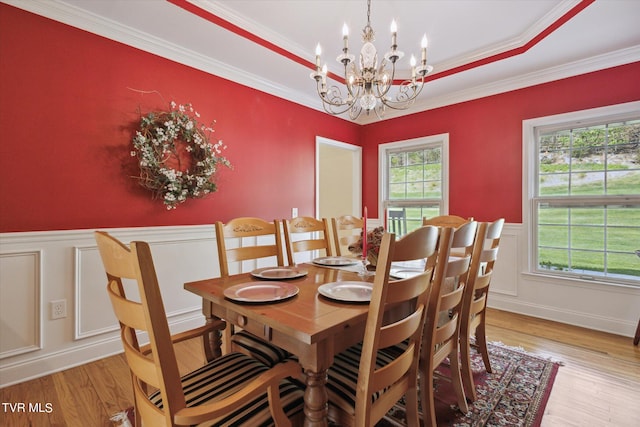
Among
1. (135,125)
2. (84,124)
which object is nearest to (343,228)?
(135,125)

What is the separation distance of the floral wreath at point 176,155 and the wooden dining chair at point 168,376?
1.61 metres

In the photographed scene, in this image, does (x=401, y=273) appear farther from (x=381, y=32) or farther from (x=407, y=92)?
(x=407, y=92)

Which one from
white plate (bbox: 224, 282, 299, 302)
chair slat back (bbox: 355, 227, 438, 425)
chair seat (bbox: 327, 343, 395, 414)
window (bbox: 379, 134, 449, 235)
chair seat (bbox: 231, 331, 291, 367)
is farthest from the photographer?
window (bbox: 379, 134, 449, 235)

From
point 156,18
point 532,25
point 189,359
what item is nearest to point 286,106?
point 156,18

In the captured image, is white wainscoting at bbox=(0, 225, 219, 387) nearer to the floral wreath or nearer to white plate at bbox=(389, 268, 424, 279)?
the floral wreath

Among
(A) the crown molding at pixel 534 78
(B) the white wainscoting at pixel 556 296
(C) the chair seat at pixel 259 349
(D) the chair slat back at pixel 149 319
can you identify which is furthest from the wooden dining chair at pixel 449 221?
(D) the chair slat back at pixel 149 319

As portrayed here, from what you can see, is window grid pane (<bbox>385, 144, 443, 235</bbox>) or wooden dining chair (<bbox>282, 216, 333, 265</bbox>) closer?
wooden dining chair (<bbox>282, 216, 333, 265</bbox>)

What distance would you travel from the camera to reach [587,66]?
9.28ft

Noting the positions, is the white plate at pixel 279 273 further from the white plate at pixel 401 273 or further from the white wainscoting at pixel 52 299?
the white wainscoting at pixel 52 299

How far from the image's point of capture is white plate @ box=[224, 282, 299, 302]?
1.19 m

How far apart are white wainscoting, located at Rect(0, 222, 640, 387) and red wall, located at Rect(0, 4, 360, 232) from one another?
5.5 inches

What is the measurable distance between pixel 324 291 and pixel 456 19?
2470 millimetres

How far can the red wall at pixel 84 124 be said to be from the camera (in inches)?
75.8

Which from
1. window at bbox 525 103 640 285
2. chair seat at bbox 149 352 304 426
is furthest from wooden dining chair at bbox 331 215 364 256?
window at bbox 525 103 640 285
